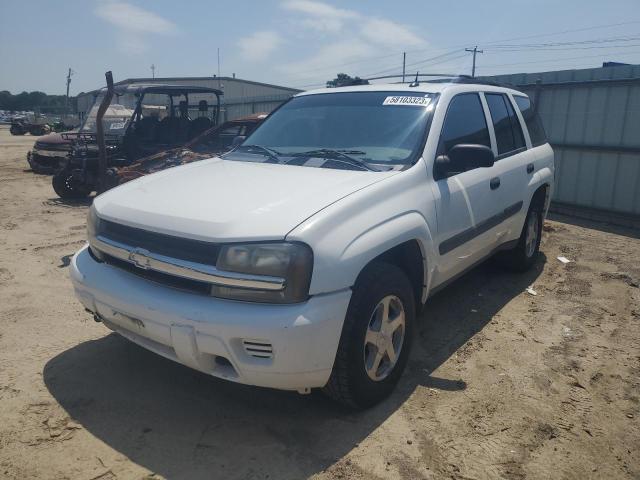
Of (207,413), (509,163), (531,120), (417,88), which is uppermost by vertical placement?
(417,88)

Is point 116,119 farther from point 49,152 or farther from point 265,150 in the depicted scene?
point 265,150

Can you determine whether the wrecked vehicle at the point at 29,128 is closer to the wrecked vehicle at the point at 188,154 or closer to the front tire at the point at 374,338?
the wrecked vehicle at the point at 188,154

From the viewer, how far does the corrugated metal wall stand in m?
8.02

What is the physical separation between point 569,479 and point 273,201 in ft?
6.41

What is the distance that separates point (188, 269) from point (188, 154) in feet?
20.2

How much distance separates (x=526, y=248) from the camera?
5.24 meters

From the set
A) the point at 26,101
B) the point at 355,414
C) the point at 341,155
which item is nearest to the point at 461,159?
the point at 341,155

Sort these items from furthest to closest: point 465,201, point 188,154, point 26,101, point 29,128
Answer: point 26,101
point 29,128
point 188,154
point 465,201

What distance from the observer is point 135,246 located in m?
→ 2.75

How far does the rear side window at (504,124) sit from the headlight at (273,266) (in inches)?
106

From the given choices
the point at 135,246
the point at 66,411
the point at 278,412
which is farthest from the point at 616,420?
the point at 66,411

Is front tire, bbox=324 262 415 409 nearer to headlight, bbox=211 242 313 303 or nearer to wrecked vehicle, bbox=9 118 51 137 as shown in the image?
headlight, bbox=211 242 313 303

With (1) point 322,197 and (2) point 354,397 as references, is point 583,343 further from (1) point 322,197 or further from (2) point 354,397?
(1) point 322,197

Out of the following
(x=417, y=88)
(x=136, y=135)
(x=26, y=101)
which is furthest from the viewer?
(x=26, y=101)
